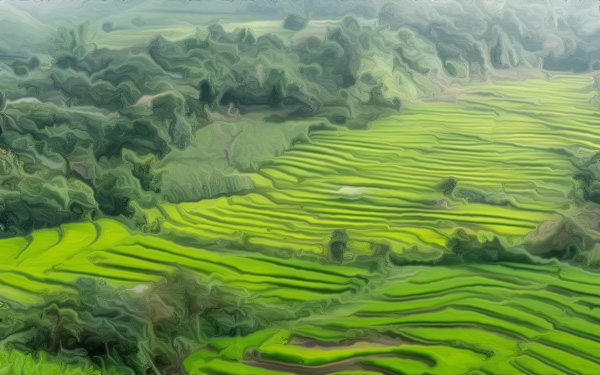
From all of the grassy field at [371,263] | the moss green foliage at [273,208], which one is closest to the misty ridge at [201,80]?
the moss green foliage at [273,208]

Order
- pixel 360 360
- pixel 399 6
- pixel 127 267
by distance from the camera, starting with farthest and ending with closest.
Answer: pixel 399 6
pixel 127 267
pixel 360 360

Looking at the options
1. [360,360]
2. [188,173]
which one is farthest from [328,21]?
[360,360]

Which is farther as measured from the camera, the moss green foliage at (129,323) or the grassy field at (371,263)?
the grassy field at (371,263)

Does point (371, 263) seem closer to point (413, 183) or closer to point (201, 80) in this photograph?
point (413, 183)

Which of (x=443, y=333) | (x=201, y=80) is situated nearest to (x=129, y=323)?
(x=443, y=333)

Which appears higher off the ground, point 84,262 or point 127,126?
point 127,126

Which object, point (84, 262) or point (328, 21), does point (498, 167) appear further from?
point (328, 21)

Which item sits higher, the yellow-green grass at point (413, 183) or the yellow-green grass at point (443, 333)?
the yellow-green grass at point (413, 183)

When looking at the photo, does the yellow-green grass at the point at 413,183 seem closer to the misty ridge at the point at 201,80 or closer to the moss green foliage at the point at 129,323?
the misty ridge at the point at 201,80
